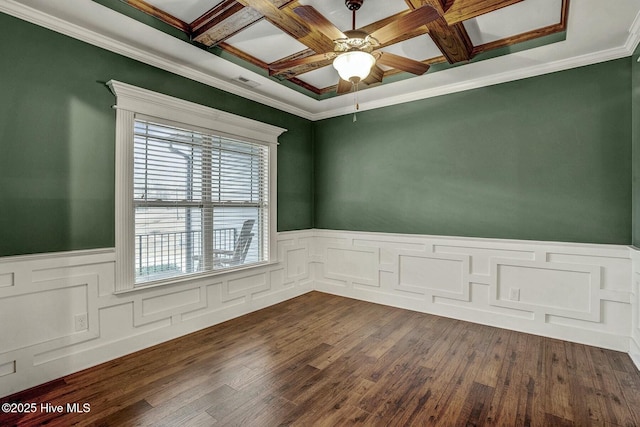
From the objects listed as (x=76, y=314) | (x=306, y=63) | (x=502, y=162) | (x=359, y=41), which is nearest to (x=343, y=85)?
(x=306, y=63)

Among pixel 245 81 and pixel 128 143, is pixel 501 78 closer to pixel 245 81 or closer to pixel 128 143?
pixel 245 81

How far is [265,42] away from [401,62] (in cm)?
136

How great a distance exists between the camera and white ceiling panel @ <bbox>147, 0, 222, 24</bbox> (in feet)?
8.11

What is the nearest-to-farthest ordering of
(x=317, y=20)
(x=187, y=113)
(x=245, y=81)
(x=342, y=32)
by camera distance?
1. (x=317, y=20)
2. (x=342, y=32)
3. (x=187, y=113)
4. (x=245, y=81)

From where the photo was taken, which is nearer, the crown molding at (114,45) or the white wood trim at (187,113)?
the crown molding at (114,45)

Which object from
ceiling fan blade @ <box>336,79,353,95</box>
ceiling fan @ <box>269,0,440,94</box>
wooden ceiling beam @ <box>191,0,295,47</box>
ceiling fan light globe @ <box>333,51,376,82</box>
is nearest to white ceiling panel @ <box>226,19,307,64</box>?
wooden ceiling beam @ <box>191,0,295,47</box>

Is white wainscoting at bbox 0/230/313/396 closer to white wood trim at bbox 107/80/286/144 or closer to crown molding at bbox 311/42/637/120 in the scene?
white wood trim at bbox 107/80/286/144

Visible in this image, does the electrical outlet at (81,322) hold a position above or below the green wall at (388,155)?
below

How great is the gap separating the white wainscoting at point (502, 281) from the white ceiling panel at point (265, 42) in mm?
2610

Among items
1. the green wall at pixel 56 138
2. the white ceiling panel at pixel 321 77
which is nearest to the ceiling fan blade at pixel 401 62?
the white ceiling panel at pixel 321 77

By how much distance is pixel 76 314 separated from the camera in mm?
2635

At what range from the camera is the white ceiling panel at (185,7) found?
8.11ft

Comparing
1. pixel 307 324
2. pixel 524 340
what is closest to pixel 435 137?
pixel 524 340

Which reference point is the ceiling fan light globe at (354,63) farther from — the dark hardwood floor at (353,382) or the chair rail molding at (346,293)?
the chair rail molding at (346,293)
